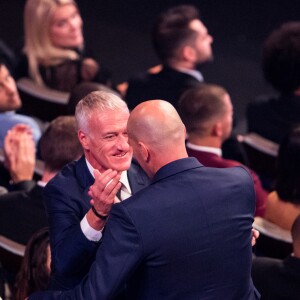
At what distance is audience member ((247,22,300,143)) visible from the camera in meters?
4.93

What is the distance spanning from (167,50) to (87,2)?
2.44 metres

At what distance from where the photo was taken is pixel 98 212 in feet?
8.48

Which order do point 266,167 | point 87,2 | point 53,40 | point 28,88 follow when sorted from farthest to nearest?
1. point 87,2
2. point 53,40
3. point 28,88
4. point 266,167

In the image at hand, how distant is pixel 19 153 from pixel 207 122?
0.93m

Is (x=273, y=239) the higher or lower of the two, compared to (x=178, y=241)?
lower

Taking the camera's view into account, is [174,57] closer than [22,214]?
No

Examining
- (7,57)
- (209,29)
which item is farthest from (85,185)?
(209,29)

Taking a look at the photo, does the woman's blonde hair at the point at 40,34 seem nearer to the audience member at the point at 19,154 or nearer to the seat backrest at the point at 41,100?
the seat backrest at the point at 41,100

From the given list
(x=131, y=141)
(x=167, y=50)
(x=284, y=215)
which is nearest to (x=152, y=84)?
(x=167, y=50)

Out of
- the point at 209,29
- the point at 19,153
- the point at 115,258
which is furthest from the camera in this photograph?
the point at 209,29

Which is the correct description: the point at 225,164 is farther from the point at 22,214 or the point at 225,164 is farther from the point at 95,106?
the point at 95,106

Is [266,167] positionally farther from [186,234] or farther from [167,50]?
[186,234]

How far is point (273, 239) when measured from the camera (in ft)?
12.0

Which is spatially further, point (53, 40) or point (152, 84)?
point (53, 40)
